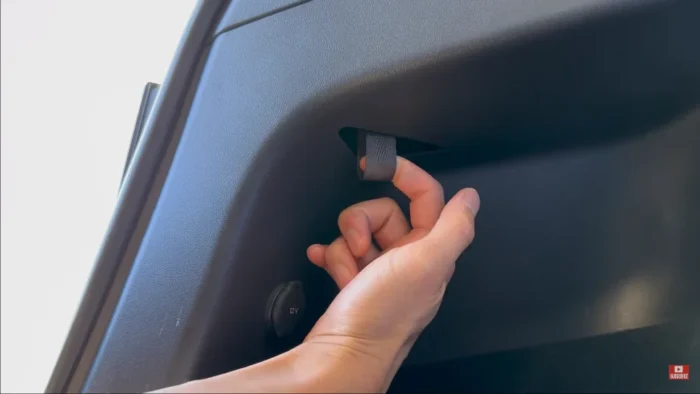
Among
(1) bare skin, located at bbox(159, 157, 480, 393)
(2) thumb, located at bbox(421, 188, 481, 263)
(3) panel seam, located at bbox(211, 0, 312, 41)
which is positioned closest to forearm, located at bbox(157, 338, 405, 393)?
(1) bare skin, located at bbox(159, 157, 480, 393)

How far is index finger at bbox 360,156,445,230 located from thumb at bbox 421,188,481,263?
0.03 m

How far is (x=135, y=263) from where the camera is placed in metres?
0.44

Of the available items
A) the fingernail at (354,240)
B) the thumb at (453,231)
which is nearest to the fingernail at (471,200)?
the thumb at (453,231)

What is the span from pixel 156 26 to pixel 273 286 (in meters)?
0.46

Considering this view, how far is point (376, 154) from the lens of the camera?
521 mm

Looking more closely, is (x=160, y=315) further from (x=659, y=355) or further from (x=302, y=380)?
(x=659, y=355)

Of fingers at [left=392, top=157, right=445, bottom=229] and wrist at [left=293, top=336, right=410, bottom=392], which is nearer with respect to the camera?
wrist at [left=293, top=336, right=410, bottom=392]

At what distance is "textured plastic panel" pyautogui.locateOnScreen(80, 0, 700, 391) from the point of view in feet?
1.45

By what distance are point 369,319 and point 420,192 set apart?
182 mm

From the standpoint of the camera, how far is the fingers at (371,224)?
21.5 inches

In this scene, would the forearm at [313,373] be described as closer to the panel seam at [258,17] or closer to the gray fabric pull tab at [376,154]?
the gray fabric pull tab at [376,154]

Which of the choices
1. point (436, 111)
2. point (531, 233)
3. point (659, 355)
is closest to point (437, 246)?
point (436, 111)

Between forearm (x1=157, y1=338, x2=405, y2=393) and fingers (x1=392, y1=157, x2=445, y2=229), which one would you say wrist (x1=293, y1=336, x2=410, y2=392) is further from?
fingers (x1=392, y1=157, x2=445, y2=229)

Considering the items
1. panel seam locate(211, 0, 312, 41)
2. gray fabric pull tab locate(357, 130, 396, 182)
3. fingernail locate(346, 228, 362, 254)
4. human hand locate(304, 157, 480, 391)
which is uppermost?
panel seam locate(211, 0, 312, 41)
